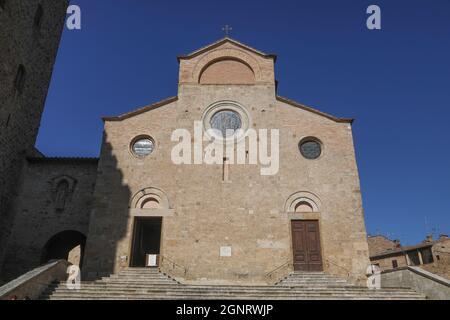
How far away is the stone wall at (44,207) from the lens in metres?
16.7

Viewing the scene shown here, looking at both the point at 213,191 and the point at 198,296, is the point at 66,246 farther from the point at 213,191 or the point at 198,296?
the point at 198,296

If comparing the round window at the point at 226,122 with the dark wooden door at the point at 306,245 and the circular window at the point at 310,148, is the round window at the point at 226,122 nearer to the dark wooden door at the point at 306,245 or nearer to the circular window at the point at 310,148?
the circular window at the point at 310,148

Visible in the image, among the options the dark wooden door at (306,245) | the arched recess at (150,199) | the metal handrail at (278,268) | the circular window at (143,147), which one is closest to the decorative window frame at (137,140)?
the circular window at (143,147)

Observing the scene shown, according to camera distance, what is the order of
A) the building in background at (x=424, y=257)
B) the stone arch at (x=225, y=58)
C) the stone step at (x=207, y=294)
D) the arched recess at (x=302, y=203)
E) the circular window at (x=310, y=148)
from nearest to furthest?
the stone step at (x=207, y=294) < the arched recess at (x=302, y=203) < the circular window at (x=310, y=148) < the stone arch at (x=225, y=58) < the building in background at (x=424, y=257)

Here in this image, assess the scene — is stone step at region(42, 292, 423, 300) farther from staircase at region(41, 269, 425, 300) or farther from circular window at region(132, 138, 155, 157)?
circular window at region(132, 138, 155, 157)

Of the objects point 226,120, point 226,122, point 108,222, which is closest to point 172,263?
point 108,222

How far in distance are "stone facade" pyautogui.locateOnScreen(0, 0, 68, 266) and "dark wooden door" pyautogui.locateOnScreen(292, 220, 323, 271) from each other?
42.8 ft

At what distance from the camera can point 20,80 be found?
1742cm

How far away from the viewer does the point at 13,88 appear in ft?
54.4

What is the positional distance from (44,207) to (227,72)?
36.9 feet

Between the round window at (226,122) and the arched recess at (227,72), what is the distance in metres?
1.89
